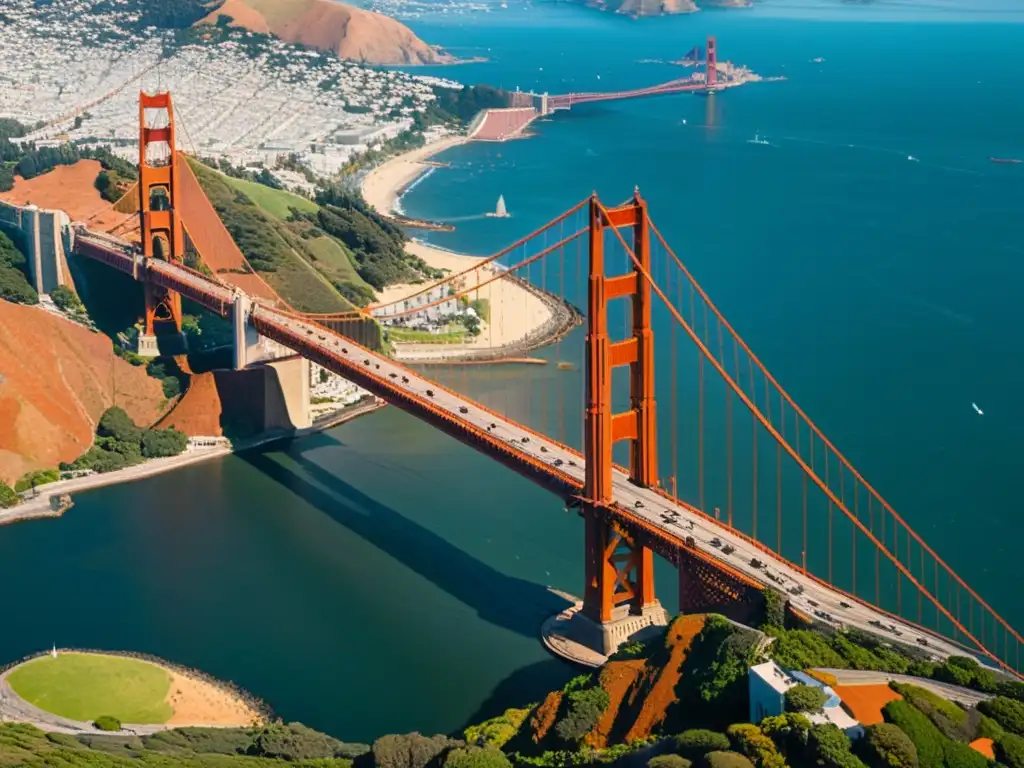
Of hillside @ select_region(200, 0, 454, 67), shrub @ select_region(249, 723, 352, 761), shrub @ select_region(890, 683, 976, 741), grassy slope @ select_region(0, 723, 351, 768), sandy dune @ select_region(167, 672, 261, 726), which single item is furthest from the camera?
hillside @ select_region(200, 0, 454, 67)

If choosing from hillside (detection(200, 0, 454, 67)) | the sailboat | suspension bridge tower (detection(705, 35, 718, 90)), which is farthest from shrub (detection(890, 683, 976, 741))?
suspension bridge tower (detection(705, 35, 718, 90))

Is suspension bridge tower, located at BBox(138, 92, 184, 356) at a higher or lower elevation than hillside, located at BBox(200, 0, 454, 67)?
lower

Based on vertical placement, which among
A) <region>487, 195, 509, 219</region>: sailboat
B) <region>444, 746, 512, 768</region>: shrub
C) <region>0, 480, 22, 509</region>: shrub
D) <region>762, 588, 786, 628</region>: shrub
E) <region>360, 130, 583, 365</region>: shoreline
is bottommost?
<region>0, 480, 22, 509</region>: shrub

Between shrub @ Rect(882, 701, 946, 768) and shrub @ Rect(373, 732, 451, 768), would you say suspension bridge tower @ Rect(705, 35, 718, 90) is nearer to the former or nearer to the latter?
shrub @ Rect(373, 732, 451, 768)

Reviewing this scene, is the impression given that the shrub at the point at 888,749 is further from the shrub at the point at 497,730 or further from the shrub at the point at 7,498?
the shrub at the point at 7,498

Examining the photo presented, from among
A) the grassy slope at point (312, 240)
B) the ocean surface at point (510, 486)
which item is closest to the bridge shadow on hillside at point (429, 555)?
the ocean surface at point (510, 486)

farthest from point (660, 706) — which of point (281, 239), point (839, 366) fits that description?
point (281, 239)

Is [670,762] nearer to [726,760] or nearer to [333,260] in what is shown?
[726,760]
